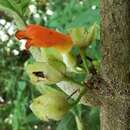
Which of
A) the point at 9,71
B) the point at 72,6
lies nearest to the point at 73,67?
the point at 72,6

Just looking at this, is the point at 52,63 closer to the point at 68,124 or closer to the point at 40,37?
the point at 40,37

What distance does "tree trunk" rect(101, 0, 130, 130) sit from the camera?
26.3 inches

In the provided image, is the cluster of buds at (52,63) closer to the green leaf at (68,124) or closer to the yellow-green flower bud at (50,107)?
the yellow-green flower bud at (50,107)

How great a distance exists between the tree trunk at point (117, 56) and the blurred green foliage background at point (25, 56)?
0.64 ft

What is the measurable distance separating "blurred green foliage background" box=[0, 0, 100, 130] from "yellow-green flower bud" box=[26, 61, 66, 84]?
0.39ft

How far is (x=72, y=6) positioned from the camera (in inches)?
76.2

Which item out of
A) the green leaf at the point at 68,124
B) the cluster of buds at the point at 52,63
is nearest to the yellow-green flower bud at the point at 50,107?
the cluster of buds at the point at 52,63

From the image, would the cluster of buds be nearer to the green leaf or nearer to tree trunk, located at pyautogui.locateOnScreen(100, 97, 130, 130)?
tree trunk, located at pyautogui.locateOnScreen(100, 97, 130, 130)

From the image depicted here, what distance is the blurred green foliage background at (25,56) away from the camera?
3.76 ft

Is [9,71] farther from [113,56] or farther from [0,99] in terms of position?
[113,56]

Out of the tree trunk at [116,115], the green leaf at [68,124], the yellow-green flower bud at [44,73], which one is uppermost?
the yellow-green flower bud at [44,73]

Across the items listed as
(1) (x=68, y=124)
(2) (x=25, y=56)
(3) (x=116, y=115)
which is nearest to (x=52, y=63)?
(3) (x=116, y=115)

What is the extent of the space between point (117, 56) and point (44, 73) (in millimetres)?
127

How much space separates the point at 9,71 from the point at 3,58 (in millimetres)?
270
